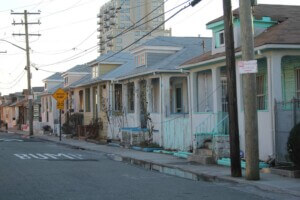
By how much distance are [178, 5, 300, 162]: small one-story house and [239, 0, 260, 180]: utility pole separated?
2.36 metres

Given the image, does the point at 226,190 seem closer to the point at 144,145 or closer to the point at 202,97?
the point at 202,97

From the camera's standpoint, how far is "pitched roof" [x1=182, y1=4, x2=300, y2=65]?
52.7 ft

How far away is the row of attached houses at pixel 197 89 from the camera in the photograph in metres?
16.0

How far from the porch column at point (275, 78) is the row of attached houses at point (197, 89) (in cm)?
3

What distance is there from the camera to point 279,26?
58.5 feet

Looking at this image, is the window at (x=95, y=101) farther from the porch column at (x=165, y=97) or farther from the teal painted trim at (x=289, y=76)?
the teal painted trim at (x=289, y=76)

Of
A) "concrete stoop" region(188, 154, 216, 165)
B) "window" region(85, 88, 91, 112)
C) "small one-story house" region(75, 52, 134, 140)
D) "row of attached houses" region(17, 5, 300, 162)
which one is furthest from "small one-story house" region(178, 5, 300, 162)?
"window" region(85, 88, 91, 112)

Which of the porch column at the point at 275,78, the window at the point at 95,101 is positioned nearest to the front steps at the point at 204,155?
the porch column at the point at 275,78

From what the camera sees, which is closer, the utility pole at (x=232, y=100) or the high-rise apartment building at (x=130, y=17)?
the utility pole at (x=232, y=100)

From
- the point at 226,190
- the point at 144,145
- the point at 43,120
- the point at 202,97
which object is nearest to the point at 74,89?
the point at 43,120

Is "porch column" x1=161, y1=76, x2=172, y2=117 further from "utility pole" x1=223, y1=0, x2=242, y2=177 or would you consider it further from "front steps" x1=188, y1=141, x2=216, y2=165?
"utility pole" x1=223, y1=0, x2=242, y2=177

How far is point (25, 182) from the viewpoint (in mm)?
13062

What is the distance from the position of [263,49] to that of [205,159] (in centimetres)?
433

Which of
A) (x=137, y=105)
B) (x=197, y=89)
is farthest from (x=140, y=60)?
(x=197, y=89)
